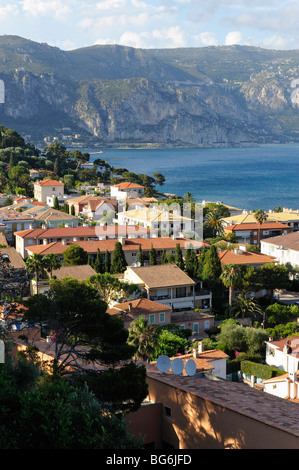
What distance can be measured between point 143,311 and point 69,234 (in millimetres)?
18981

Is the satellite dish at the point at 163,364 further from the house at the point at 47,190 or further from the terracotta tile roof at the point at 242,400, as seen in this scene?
the house at the point at 47,190

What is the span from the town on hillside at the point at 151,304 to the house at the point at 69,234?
140 mm

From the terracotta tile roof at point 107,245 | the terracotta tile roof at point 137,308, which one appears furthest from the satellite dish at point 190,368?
the terracotta tile roof at point 107,245

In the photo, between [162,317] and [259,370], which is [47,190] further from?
[259,370]

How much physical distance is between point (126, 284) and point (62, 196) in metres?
39.3

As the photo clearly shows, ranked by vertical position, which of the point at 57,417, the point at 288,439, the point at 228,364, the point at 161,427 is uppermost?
the point at 57,417

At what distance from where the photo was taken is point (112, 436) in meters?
9.08

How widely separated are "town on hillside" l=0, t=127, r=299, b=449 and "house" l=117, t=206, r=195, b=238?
0.17 metres

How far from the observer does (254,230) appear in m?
59.2

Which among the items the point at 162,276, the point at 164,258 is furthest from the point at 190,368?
the point at 164,258

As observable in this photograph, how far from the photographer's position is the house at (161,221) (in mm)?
54531

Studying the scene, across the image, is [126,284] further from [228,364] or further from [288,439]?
[288,439]

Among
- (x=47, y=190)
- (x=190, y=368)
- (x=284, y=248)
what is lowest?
(x=284, y=248)
